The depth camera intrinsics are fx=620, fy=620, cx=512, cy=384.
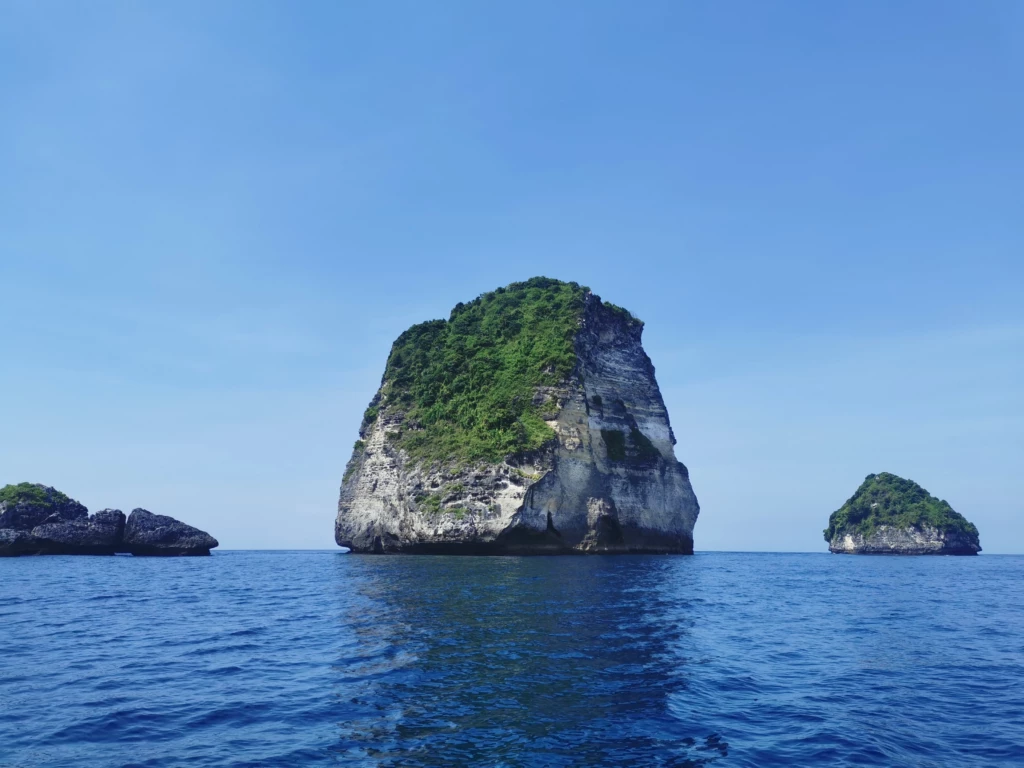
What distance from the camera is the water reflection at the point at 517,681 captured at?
959 cm

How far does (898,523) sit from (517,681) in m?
147

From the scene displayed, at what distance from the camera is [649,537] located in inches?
2630

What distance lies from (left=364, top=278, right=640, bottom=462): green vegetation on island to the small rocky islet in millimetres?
27202

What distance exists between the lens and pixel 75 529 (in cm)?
7100

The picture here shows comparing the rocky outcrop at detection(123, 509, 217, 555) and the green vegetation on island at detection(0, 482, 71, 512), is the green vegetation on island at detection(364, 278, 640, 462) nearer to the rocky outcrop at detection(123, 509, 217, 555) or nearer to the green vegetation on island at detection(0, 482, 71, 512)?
the rocky outcrop at detection(123, 509, 217, 555)

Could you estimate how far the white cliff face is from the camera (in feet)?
420

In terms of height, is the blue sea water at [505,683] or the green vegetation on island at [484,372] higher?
the green vegetation on island at [484,372]

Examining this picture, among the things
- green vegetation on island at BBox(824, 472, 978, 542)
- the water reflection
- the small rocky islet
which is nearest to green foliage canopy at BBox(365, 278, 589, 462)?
the small rocky islet

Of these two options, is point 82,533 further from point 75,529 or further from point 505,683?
point 505,683

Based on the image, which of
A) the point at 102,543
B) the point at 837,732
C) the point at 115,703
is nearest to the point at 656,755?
the point at 837,732

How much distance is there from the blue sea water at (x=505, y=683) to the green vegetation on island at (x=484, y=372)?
34.9m

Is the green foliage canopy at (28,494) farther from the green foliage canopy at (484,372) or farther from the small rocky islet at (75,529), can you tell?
the green foliage canopy at (484,372)

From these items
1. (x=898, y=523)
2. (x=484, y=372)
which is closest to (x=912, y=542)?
(x=898, y=523)

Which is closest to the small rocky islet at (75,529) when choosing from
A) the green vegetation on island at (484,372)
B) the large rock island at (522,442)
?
the large rock island at (522,442)
